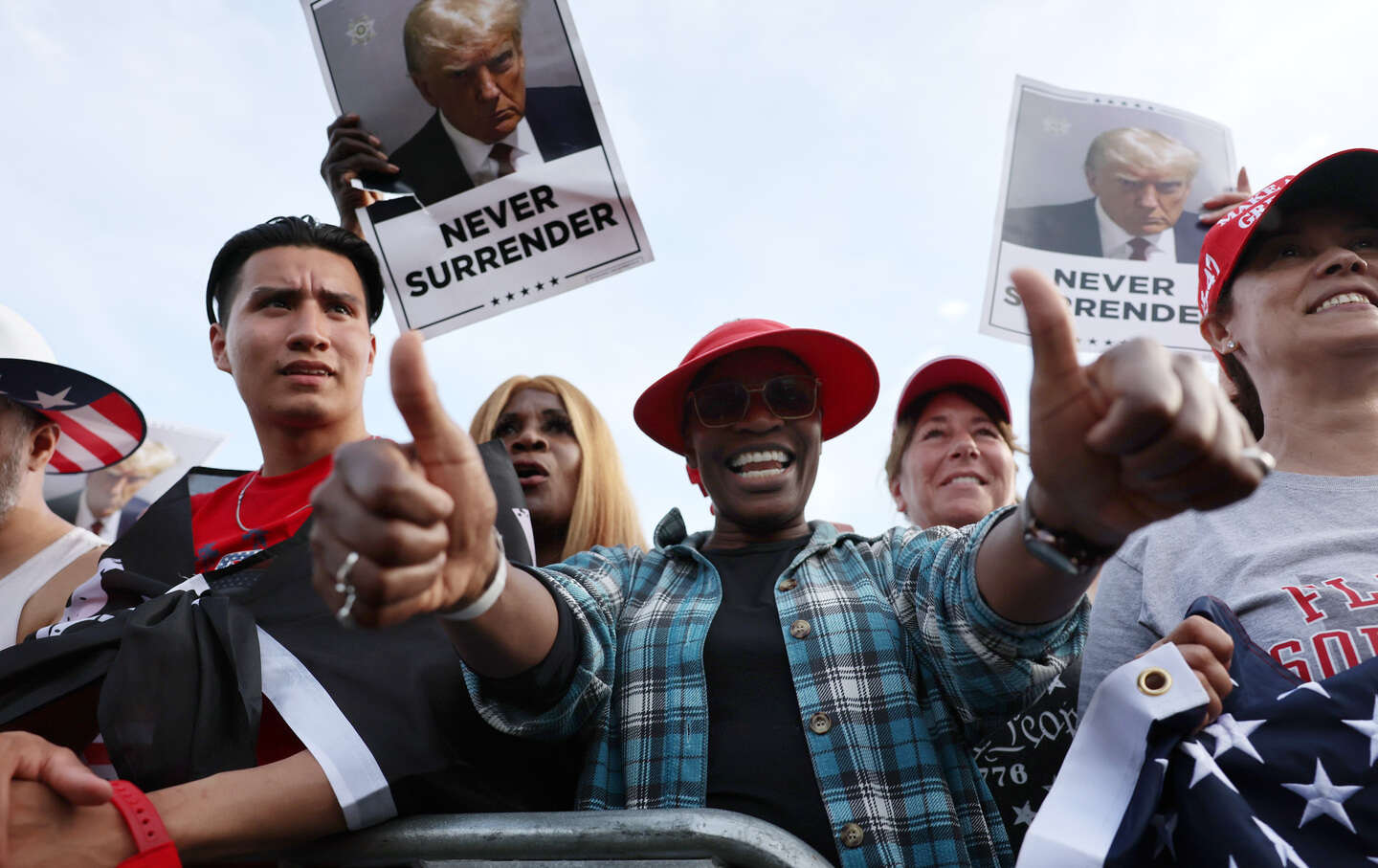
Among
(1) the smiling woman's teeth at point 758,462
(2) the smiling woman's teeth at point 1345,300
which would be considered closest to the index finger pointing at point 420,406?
(1) the smiling woman's teeth at point 758,462

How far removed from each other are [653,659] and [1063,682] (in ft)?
3.16

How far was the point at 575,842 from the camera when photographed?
167 cm

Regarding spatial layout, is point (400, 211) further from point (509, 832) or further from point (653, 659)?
point (509, 832)

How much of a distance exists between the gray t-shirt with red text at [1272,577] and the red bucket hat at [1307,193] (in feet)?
1.78

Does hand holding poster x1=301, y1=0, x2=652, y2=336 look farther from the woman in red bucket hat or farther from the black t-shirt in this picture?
the black t-shirt

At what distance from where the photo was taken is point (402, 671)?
204 cm

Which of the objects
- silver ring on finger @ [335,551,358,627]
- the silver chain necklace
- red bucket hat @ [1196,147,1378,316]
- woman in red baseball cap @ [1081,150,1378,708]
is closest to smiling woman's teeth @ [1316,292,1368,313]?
woman in red baseball cap @ [1081,150,1378,708]

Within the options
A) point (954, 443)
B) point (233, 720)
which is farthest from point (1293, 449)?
point (233, 720)

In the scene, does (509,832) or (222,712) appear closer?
(509,832)

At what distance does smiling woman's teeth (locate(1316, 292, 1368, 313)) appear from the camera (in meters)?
2.29

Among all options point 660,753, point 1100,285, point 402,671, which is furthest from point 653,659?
point 1100,285

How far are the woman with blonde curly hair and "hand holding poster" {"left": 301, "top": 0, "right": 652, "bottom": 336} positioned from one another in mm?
515

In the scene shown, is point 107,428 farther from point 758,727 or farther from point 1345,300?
point 1345,300

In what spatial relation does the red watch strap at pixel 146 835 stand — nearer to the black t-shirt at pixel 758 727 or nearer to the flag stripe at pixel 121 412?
the black t-shirt at pixel 758 727
